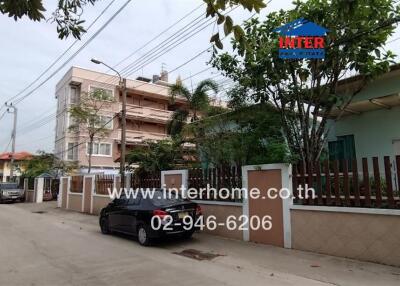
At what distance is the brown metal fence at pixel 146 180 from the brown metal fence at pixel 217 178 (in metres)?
2.23

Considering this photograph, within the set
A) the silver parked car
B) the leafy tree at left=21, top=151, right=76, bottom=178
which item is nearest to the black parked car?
the leafy tree at left=21, top=151, right=76, bottom=178

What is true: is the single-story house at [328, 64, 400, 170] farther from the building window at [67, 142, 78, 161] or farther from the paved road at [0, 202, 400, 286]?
the building window at [67, 142, 78, 161]

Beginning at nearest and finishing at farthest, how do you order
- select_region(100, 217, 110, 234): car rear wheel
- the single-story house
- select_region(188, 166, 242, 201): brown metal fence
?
1. select_region(188, 166, 242, 201): brown metal fence
2. the single-story house
3. select_region(100, 217, 110, 234): car rear wheel

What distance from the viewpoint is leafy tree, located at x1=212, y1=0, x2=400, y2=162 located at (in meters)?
8.92

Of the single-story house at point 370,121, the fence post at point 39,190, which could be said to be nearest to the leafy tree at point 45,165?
the fence post at point 39,190

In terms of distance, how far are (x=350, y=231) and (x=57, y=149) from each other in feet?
116

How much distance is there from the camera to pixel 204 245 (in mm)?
9766

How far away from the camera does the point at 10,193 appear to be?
103 feet

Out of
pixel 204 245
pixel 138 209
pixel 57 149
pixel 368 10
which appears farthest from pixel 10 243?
pixel 57 149

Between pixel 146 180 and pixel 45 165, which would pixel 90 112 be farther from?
pixel 146 180

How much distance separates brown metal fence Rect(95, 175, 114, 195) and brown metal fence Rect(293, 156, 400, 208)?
36.6 ft

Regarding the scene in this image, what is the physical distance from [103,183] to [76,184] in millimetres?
4572

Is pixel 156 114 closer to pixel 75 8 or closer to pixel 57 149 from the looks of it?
pixel 57 149

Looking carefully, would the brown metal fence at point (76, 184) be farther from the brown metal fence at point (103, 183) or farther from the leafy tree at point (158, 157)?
the leafy tree at point (158, 157)
